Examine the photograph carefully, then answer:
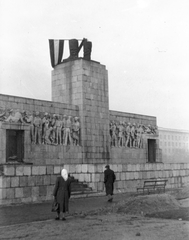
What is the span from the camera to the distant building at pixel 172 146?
61.0 meters

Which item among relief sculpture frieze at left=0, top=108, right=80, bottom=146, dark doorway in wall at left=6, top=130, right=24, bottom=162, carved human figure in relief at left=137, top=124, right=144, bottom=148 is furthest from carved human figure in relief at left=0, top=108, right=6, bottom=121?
carved human figure in relief at left=137, top=124, right=144, bottom=148

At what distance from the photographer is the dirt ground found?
709cm

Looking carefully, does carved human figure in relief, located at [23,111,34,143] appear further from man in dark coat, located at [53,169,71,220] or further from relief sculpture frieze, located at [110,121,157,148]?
man in dark coat, located at [53,169,71,220]

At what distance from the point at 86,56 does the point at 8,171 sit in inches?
430

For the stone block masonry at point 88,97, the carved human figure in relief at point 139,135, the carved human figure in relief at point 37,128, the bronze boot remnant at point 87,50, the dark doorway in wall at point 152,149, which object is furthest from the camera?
the dark doorway in wall at point 152,149

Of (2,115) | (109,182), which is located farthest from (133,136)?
(109,182)

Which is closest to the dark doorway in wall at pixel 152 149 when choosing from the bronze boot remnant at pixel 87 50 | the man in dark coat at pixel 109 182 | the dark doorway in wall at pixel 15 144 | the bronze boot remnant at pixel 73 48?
the bronze boot remnant at pixel 87 50

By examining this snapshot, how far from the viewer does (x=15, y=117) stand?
18375 mm

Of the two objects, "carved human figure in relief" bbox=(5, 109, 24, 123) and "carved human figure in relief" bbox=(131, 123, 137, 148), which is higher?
"carved human figure in relief" bbox=(5, 109, 24, 123)

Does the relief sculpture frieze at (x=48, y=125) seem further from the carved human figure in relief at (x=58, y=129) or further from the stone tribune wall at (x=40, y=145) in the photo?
the stone tribune wall at (x=40, y=145)

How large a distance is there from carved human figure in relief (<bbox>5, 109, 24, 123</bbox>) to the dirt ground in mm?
8766

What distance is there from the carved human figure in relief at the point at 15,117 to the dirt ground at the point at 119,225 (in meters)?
8.77

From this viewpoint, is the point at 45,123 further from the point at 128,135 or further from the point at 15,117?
the point at 128,135

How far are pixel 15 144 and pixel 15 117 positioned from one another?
52.6 inches
